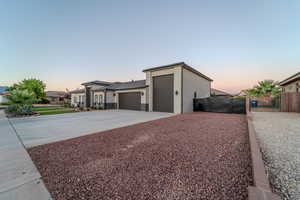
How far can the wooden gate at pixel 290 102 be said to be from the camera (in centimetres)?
1015

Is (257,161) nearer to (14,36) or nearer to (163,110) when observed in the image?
(163,110)

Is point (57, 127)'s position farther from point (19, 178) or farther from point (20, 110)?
point (20, 110)

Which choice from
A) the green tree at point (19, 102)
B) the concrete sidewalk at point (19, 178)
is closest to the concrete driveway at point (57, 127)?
the concrete sidewalk at point (19, 178)

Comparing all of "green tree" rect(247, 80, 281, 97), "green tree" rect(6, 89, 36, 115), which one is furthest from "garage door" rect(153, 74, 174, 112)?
"green tree" rect(247, 80, 281, 97)

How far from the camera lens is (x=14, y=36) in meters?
10.3

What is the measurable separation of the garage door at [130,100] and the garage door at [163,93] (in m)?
2.27

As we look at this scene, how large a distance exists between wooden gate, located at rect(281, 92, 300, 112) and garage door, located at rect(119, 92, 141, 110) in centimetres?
1417

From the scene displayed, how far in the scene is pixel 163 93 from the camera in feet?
40.4

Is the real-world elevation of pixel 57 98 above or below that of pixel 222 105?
above

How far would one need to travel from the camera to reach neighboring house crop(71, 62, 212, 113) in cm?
1113

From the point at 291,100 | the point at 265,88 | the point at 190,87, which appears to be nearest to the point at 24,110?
the point at 190,87

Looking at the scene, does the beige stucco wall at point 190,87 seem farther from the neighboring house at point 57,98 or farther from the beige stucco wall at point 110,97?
the neighboring house at point 57,98

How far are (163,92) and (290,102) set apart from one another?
11.5m

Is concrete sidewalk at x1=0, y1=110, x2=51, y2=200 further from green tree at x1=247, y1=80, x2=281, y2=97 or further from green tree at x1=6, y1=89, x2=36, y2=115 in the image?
green tree at x1=247, y1=80, x2=281, y2=97
